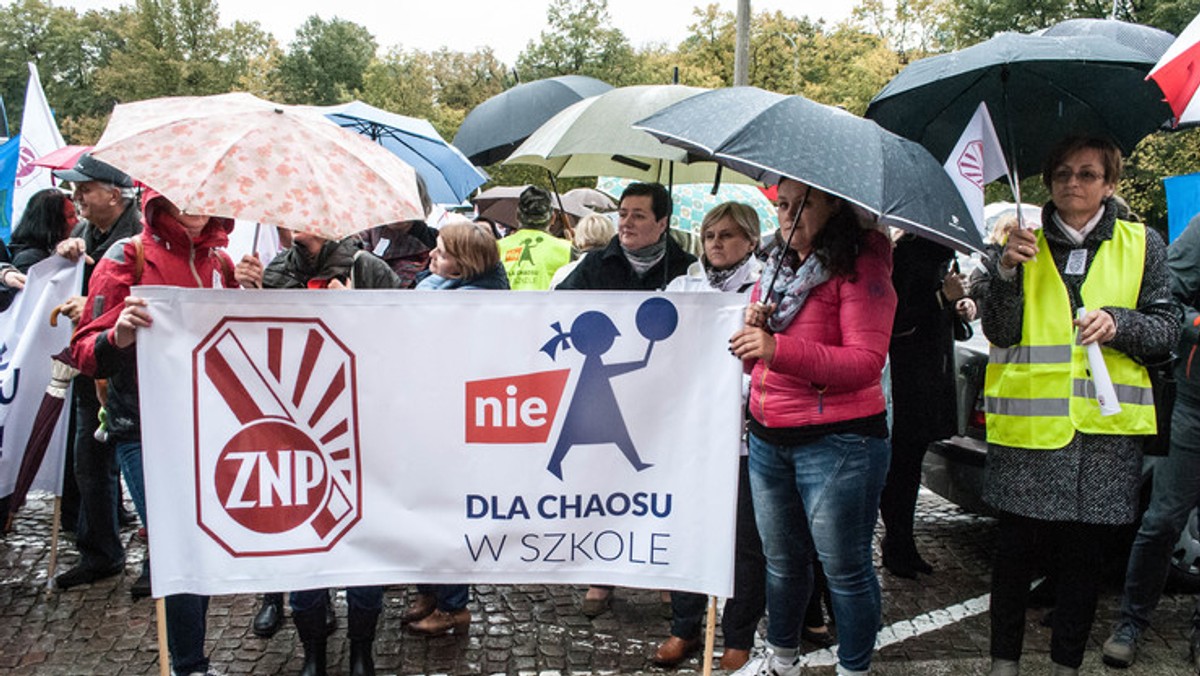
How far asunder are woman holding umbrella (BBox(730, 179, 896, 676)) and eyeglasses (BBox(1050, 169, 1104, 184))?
73cm

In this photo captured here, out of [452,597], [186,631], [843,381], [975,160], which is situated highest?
[975,160]

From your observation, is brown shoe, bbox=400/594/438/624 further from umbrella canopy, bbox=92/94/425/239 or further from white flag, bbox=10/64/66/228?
white flag, bbox=10/64/66/228

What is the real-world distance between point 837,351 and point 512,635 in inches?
81.2

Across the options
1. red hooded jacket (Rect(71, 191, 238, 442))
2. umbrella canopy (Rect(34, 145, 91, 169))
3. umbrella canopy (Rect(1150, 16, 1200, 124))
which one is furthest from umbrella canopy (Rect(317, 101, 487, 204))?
umbrella canopy (Rect(1150, 16, 1200, 124))

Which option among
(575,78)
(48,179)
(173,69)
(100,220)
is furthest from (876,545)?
(173,69)

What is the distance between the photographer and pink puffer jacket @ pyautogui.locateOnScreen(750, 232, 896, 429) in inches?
111

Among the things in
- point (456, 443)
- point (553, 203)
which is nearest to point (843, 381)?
point (456, 443)

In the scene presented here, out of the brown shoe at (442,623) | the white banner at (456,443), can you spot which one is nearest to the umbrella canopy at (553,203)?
the brown shoe at (442,623)

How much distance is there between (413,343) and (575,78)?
4401 mm

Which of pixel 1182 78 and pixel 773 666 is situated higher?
pixel 1182 78

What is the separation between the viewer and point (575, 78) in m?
6.91

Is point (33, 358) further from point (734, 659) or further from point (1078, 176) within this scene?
point (1078, 176)

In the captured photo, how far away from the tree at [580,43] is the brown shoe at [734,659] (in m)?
34.4

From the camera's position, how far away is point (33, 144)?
617 centimetres
